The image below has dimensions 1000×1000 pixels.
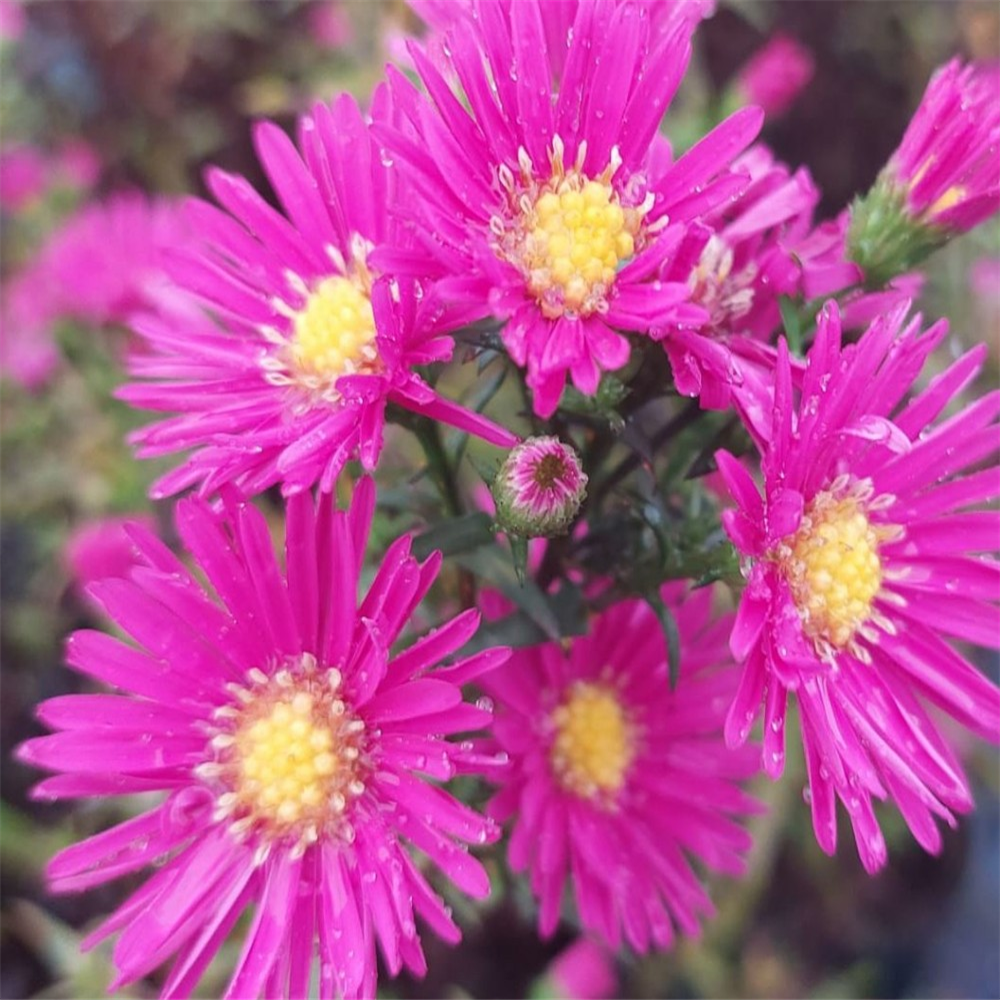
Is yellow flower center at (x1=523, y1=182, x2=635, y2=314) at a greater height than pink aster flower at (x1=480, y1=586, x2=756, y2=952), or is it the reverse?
yellow flower center at (x1=523, y1=182, x2=635, y2=314)

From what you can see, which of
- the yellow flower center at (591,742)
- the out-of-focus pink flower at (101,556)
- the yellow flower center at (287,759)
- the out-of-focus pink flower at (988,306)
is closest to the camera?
the yellow flower center at (287,759)

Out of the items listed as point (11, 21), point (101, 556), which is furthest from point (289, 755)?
point (11, 21)

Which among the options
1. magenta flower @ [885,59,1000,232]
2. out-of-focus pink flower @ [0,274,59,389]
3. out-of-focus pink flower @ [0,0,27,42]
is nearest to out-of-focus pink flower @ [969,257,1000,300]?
magenta flower @ [885,59,1000,232]

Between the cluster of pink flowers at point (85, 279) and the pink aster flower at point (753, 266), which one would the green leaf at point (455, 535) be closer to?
the pink aster flower at point (753, 266)

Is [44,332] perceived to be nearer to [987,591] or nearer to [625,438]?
[625,438]

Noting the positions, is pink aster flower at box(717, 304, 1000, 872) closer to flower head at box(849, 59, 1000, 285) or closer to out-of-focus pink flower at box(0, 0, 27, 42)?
flower head at box(849, 59, 1000, 285)

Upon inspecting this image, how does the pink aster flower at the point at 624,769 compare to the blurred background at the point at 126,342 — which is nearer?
the pink aster flower at the point at 624,769

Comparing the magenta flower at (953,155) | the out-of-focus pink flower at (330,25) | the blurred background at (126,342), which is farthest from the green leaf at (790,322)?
the out-of-focus pink flower at (330,25)
